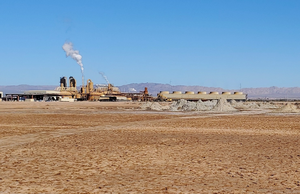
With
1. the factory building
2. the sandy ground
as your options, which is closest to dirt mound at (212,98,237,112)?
the sandy ground

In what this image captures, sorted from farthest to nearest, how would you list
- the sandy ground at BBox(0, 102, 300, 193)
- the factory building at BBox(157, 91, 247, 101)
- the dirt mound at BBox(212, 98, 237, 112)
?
the factory building at BBox(157, 91, 247, 101), the dirt mound at BBox(212, 98, 237, 112), the sandy ground at BBox(0, 102, 300, 193)

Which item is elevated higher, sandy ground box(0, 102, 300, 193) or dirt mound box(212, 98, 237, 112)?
sandy ground box(0, 102, 300, 193)

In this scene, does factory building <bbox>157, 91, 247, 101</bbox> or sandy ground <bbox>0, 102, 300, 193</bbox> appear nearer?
sandy ground <bbox>0, 102, 300, 193</bbox>

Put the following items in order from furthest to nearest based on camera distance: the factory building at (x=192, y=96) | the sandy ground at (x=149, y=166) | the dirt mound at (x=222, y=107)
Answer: the factory building at (x=192, y=96)
the dirt mound at (x=222, y=107)
the sandy ground at (x=149, y=166)

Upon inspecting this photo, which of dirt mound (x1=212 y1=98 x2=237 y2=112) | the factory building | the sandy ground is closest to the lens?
the sandy ground

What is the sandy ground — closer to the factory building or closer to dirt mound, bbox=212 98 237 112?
dirt mound, bbox=212 98 237 112

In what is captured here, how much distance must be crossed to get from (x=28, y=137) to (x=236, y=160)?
411 inches

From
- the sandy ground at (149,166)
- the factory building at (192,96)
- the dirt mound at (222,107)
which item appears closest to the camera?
the sandy ground at (149,166)

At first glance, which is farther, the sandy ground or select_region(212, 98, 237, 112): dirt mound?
select_region(212, 98, 237, 112): dirt mound

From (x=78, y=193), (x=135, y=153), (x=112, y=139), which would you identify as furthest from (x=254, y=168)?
(x=112, y=139)

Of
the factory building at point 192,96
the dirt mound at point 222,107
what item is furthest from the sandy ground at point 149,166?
the factory building at point 192,96

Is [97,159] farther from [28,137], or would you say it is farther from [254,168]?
[28,137]

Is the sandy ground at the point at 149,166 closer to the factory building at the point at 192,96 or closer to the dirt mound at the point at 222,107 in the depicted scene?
the dirt mound at the point at 222,107

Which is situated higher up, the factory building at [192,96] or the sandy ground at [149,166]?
the sandy ground at [149,166]
